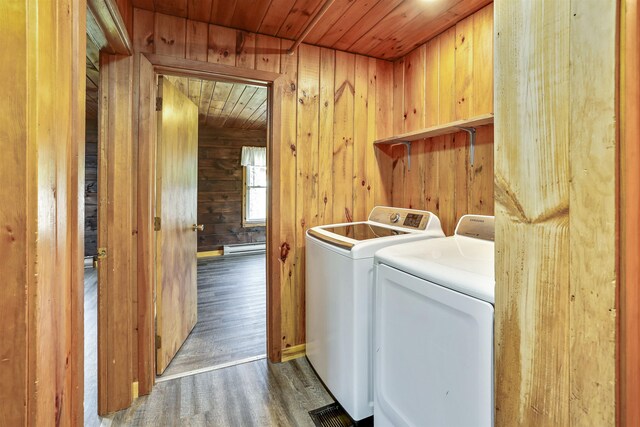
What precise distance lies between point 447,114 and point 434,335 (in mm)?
1508

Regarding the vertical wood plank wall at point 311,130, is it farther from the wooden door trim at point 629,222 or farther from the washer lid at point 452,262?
the wooden door trim at point 629,222

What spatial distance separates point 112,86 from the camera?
5.22 feet

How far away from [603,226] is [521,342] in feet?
0.90

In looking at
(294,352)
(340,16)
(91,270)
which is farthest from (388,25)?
(91,270)

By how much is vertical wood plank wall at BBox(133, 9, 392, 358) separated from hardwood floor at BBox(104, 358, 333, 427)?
0.83 ft

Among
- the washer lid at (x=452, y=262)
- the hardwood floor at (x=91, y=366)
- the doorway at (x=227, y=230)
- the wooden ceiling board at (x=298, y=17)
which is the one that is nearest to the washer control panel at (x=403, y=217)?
the washer lid at (x=452, y=262)

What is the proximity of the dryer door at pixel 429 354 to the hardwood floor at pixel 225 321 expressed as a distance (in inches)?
49.4

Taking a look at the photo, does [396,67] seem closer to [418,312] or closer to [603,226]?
[418,312]

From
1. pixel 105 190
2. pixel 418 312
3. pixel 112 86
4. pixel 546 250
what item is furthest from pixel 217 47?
pixel 546 250

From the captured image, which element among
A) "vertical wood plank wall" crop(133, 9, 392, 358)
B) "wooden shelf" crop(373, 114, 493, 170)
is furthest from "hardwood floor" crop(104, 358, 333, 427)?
"wooden shelf" crop(373, 114, 493, 170)

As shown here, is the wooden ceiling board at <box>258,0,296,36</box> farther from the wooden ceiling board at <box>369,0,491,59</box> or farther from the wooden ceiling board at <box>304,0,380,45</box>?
the wooden ceiling board at <box>369,0,491,59</box>

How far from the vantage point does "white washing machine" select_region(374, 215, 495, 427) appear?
896 millimetres

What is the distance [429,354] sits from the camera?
108cm

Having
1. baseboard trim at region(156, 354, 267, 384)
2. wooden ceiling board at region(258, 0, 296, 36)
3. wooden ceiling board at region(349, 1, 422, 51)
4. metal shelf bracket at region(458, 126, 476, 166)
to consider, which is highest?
wooden ceiling board at region(349, 1, 422, 51)
